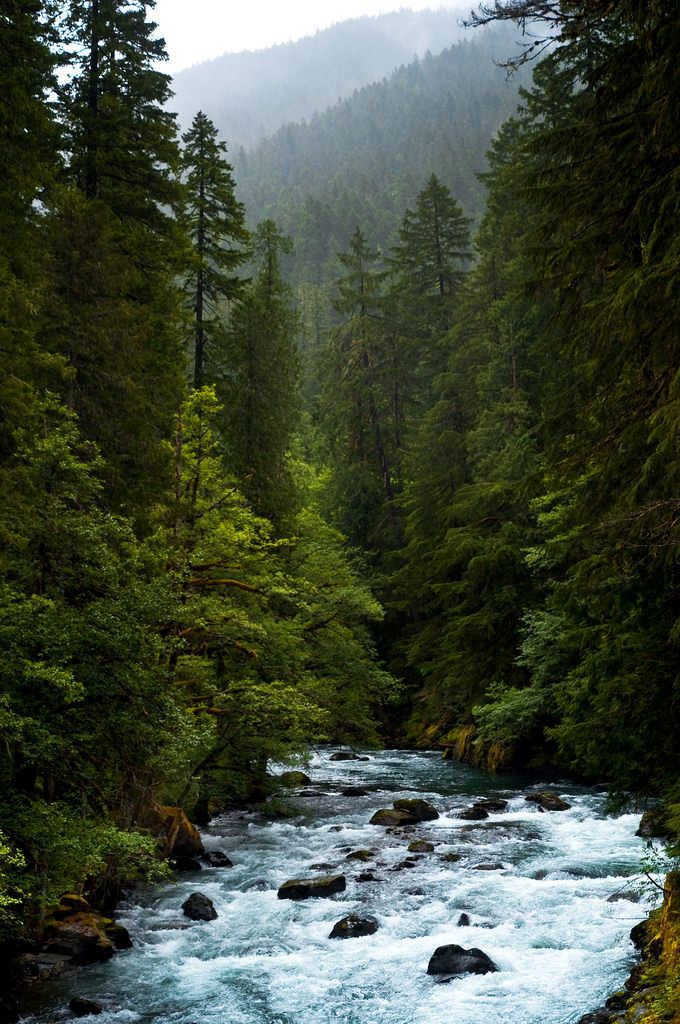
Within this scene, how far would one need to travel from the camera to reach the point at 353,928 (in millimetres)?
12445

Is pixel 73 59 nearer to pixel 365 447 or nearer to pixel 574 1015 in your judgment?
pixel 574 1015

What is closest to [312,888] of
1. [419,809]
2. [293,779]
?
[419,809]

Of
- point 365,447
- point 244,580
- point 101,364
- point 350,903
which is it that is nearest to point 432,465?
point 365,447

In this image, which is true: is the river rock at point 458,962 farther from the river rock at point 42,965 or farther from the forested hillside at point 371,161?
the forested hillside at point 371,161

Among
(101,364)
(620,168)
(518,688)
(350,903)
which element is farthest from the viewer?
(518,688)

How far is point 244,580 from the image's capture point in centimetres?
1980

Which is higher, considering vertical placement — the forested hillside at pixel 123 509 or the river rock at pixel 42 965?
the forested hillside at pixel 123 509

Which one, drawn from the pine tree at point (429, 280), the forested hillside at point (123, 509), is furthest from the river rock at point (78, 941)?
the pine tree at point (429, 280)

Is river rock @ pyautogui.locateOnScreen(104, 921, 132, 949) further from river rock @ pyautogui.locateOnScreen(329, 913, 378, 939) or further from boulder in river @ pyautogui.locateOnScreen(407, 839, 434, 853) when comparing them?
boulder in river @ pyautogui.locateOnScreen(407, 839, 434, 853)

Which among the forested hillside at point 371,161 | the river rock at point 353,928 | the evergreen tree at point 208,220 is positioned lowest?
the river rock at point 353,928

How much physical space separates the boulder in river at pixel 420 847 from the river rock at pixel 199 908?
4.67 m

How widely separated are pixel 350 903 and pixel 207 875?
3.45m

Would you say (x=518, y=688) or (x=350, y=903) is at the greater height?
(x=518, y=688)

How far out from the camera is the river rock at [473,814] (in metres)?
19.2
